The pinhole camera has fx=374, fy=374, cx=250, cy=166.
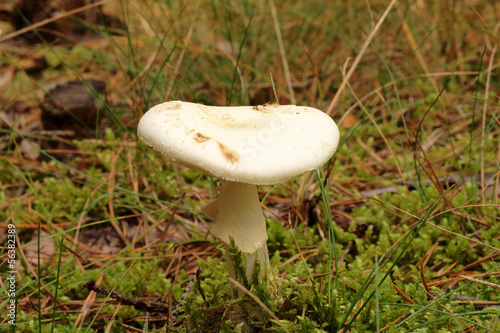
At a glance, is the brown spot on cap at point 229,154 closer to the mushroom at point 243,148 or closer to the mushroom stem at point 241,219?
the mushroom at point 243,148

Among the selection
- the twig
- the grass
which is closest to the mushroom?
the grass

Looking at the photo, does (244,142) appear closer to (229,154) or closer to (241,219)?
(229,154)

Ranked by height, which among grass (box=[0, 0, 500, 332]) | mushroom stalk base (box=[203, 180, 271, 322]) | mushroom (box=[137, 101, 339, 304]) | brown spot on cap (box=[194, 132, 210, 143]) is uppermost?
brown spot on cap (box=[194, 132, 210, 143])

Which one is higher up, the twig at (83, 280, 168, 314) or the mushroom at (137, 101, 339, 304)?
the mushroom at (137, 101, 339, 304)

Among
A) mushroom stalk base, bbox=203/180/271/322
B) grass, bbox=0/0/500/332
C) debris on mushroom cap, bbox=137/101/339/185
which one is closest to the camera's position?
debris on mushroom cap, bbox=137/101/339/185

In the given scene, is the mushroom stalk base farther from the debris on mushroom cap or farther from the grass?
the debris on mushroom cap

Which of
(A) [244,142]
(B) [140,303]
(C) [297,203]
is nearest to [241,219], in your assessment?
(A) [244,142]

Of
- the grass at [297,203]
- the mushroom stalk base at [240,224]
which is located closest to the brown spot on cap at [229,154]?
the mushroom stalk base at [240,224]

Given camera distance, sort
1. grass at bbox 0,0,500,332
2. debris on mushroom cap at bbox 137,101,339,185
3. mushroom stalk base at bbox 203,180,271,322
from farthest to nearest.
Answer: grass at bbox 0,0,500,332, mushroom stalk base at bbox 203,180,271,322, debris on mushroom cap at bbox 137,101,339,185
